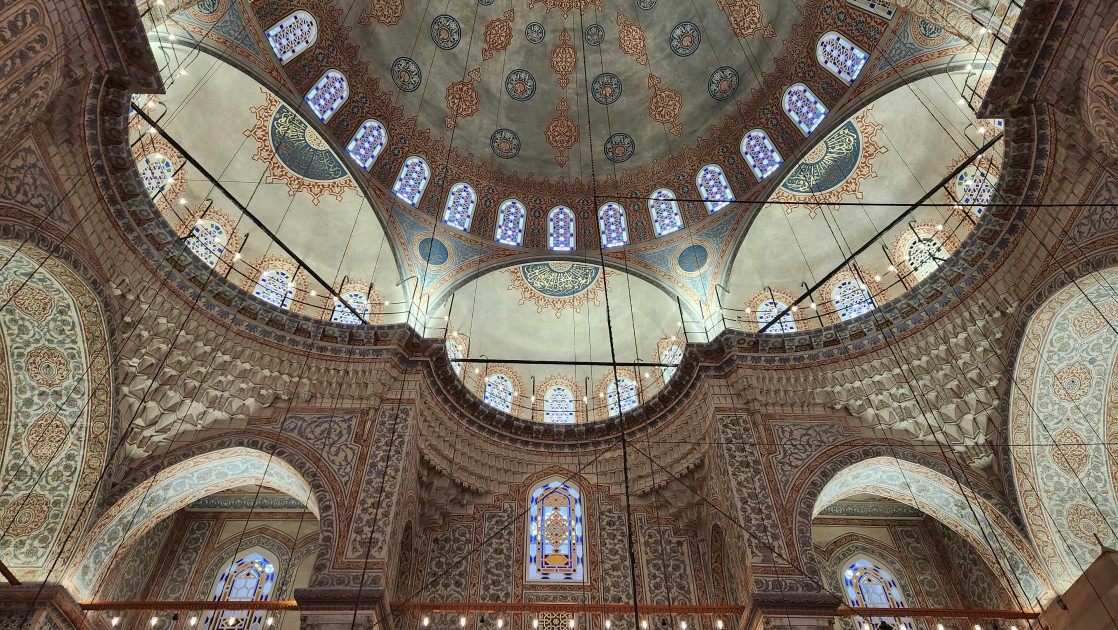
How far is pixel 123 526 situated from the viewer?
365 inches

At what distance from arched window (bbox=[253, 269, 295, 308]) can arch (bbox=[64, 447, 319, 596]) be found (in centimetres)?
299

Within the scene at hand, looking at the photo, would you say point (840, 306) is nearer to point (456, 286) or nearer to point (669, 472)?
point (669, 472)

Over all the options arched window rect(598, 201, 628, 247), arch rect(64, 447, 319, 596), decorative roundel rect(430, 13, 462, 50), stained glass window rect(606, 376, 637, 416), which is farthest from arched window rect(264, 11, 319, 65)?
stained glass window rect(606, 376, 637, 416)

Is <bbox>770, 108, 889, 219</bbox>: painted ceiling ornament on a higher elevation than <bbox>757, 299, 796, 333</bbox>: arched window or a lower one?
higher

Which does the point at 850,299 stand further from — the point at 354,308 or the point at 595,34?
the point at 354,308

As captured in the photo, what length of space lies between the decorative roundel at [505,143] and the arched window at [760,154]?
4983 millimetres

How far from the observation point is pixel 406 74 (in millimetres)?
13891

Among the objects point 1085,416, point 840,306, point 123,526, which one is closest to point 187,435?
point 123,526

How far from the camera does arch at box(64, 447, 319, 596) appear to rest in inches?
350

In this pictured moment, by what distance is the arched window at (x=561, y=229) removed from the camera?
1458 centimetres

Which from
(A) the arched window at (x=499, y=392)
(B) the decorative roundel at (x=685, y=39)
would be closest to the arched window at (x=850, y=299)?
(B) the decorative roundel at (x=685, y=39)

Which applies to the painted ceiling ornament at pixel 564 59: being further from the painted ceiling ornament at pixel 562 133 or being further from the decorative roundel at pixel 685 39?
the decorative roundel at pixel 685 39

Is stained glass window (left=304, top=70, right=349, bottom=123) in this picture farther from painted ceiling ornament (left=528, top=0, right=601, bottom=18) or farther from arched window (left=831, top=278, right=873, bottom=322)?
arched window (left=831, top=278, right=873, bottom=322)

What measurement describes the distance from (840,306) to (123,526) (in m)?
12.2
